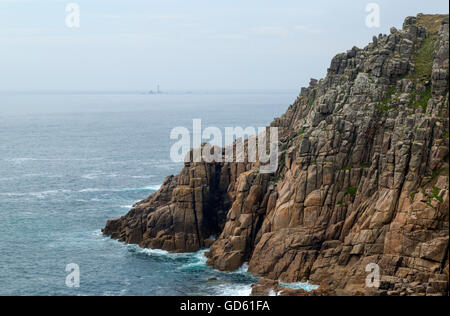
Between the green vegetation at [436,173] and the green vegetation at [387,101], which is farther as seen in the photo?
the green vegetation at [387,101]

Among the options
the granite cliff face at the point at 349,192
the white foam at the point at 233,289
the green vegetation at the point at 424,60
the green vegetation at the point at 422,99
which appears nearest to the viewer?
the granite cliff face at the point at 349,192

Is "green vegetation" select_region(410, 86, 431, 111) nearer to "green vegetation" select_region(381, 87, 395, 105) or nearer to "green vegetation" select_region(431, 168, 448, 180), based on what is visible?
"green vegetation" select_region(381, 87, 395, 105)

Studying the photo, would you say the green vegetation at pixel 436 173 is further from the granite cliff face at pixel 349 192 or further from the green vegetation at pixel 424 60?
the green vegetation at pixel 424 60

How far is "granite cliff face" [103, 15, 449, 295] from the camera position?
86562mm

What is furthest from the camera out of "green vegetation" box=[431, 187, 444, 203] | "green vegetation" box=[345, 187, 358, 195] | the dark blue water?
"green vegetation" box=[345, 187, 358, 195]

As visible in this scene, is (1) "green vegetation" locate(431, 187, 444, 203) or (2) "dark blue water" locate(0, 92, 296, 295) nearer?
(1) "green vegetation" locate(431, 187, 444, 203)

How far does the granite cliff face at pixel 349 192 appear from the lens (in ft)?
284

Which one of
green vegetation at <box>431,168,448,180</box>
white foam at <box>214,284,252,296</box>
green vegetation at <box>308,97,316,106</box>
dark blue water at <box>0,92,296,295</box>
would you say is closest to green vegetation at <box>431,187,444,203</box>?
green vegetation at <box>431,168,448,180</box>

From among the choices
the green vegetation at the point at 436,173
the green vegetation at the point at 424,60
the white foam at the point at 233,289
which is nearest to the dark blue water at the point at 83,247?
the white foam at the point at 233,289

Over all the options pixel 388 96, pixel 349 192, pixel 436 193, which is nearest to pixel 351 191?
pixel 349 192

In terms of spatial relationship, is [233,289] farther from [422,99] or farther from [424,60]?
[424,60]

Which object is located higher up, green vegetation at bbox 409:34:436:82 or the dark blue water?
green vegetation at bbox 409:34:436:82
